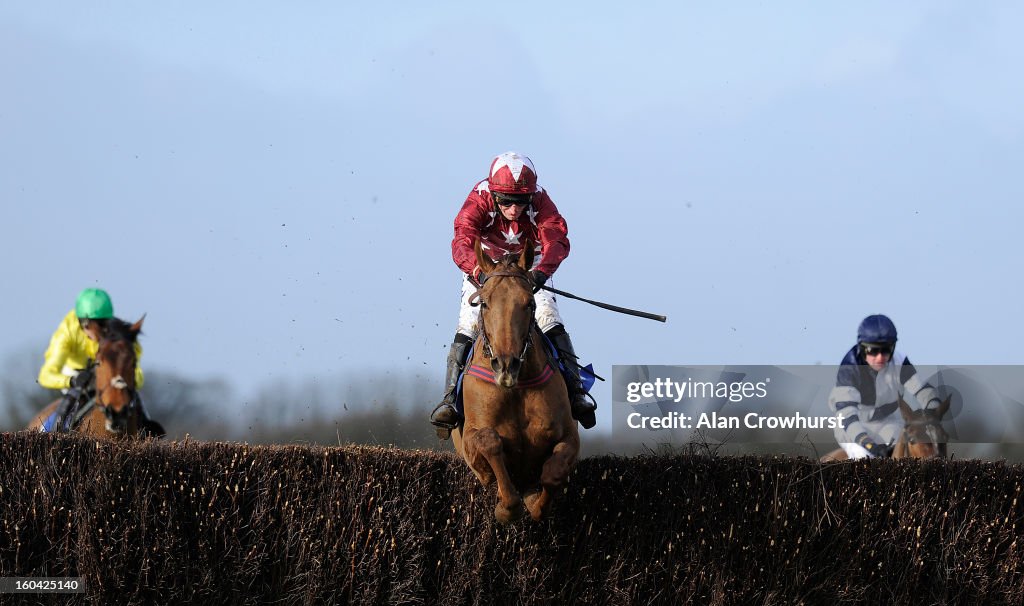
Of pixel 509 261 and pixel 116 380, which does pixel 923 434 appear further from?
pixel 116 380

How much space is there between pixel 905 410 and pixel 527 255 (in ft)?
15.2

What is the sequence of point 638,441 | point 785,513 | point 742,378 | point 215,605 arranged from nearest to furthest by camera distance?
point 215,605
point 785,513
point 638,441
point 742,378

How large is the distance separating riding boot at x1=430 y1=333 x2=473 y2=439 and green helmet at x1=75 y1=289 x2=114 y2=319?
5.47m

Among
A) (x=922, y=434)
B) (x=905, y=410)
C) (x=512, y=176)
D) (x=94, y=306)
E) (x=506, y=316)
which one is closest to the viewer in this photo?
(x=506, y=316)

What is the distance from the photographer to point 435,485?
8516 millimetres

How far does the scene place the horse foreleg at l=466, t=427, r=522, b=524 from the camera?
284 inches

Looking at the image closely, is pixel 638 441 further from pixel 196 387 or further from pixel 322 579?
pixel 196 387

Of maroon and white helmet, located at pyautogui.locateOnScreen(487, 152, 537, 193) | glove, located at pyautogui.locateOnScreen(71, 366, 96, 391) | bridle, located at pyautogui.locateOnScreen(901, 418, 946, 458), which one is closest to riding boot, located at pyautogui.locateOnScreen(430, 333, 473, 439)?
maroon and white helmet, located at pyautogui.locateOnScreen(487, 152, 537, 193)

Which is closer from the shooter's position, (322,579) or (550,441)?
(550,441)

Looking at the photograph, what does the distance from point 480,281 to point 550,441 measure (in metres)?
1.11

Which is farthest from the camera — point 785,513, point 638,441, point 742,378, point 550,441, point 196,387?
point 196,387

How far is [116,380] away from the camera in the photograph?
35.9 feet

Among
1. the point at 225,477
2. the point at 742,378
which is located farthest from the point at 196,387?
the point at 225,477

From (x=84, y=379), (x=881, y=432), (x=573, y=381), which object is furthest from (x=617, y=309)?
(x=84, y=379)
